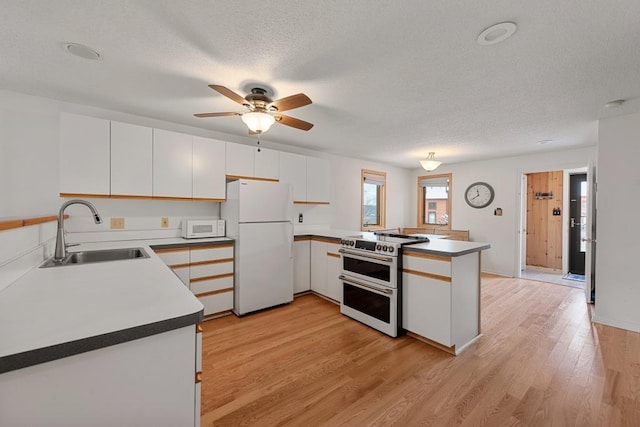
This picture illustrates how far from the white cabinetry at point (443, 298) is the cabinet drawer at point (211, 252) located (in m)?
1.95

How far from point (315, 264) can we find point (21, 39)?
10.9 ft

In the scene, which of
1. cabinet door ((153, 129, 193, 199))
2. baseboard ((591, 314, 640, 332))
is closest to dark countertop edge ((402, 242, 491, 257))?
baseboard ((591, 314, 640, 332))

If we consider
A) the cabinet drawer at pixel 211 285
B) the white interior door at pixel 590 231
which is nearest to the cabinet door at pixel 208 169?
the cabinet drawer at pixel 211 285

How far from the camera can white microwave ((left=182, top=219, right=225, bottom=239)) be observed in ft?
10.3

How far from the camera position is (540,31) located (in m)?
1.55

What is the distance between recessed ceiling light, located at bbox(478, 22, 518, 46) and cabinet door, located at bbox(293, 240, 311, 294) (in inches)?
113

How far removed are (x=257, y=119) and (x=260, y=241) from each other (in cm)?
150

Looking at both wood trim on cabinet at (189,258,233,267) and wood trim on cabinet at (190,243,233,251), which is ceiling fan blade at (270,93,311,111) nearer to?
wood trim on cabinet at (190,243,233,251)

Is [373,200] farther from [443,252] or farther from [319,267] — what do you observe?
[443,252]

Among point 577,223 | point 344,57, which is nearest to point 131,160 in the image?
point 344,57

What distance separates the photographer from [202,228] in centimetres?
320

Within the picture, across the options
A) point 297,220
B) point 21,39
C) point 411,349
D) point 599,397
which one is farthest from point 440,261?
point 21,39

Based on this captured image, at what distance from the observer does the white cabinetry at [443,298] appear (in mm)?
2279

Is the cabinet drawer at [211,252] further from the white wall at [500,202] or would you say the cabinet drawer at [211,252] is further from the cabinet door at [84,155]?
the white wall at [500,202]
